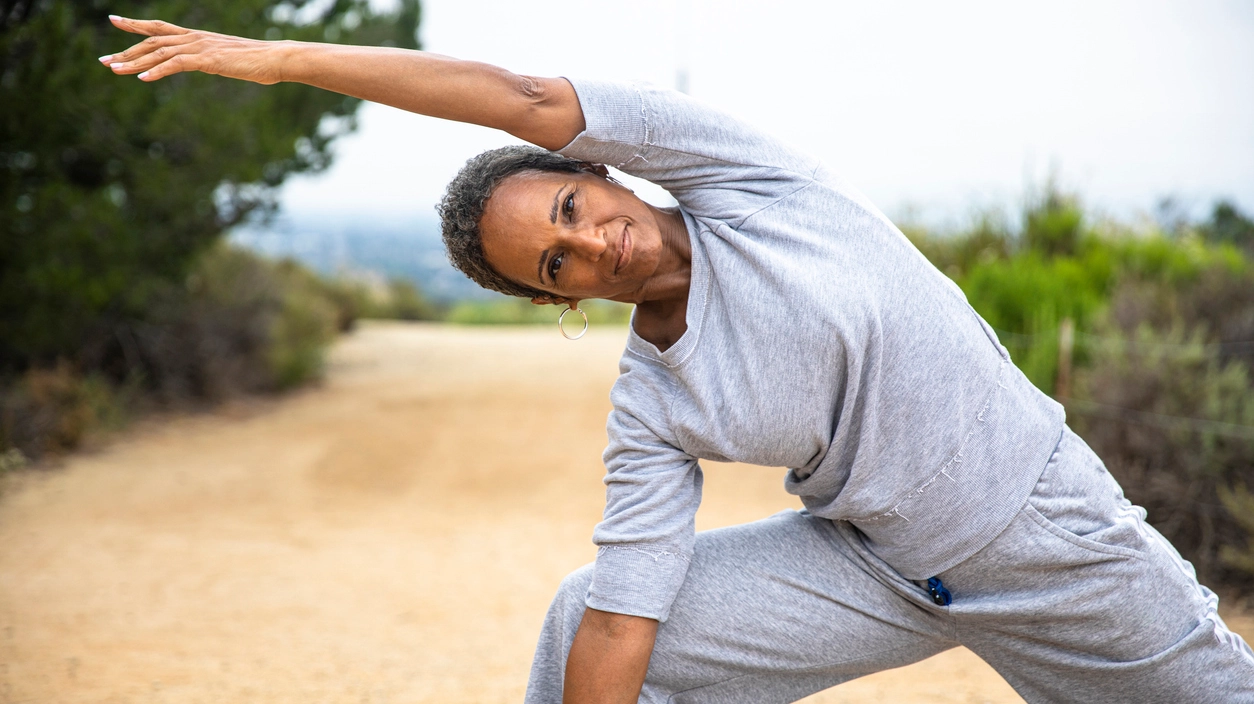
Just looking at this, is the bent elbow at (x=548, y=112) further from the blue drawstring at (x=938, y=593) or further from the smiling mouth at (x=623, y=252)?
the blue drawstring at (x=938, y=593)

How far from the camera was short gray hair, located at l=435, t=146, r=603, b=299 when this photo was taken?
1613 mm

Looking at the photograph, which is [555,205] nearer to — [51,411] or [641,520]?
[641,520]

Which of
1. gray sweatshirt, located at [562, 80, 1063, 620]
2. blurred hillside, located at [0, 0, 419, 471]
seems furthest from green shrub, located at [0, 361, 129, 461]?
gray sweatshirt, located at [562, 80, 1063, 620]

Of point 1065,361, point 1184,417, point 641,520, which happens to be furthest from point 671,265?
point 1065,361

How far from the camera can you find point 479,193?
161 cm

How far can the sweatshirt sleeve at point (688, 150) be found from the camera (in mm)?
1497

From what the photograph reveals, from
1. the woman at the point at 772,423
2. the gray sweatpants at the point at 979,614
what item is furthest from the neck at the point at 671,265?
the gray sweatpants at the point at 979,614

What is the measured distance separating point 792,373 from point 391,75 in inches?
28.7

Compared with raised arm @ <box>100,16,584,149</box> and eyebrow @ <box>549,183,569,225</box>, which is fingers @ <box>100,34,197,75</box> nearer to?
raised arm @ <box>100,16,584,149</box>

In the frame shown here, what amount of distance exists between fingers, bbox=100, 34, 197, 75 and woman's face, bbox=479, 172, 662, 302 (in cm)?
50

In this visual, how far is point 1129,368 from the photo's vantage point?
4.34 metres

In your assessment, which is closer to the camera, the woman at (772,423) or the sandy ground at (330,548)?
the woman at (772,423)

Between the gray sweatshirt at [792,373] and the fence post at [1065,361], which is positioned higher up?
the gray sweatshirt at [792,373]

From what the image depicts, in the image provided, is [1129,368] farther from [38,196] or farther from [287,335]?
[287,335]
